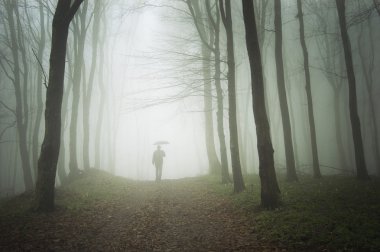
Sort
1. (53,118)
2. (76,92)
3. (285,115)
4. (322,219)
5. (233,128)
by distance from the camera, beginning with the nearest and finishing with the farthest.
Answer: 1. (322,219)
2. (53,118)
3. (233,128)
4. (285,115)
5. (76,92)

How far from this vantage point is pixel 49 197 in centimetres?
870

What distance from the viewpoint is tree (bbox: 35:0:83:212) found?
8.63 metres

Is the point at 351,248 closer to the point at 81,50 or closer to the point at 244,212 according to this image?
the point at 244,212

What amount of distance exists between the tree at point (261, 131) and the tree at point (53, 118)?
5562 millimetres

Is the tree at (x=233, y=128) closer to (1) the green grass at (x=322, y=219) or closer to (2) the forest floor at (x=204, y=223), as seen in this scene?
(2) the forest floor at (x=204, y=223)

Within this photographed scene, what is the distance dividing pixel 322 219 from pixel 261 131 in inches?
114

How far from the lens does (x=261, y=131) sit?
8.34 meters

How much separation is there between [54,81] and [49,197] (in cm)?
362

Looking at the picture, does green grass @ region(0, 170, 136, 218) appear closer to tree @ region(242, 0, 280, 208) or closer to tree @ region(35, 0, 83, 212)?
tree @ region(35, 0, 83, 212)

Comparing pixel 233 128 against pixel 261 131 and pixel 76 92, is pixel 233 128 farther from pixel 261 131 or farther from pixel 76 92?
pixel 76 92

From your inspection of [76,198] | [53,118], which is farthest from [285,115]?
[53,118]

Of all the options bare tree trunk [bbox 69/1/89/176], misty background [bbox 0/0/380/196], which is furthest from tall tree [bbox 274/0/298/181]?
bare tree trunk [bbox 69/1/89/176]

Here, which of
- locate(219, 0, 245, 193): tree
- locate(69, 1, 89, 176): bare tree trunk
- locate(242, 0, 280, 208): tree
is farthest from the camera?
locate(69, 1, 89, 176): bare tree trunk

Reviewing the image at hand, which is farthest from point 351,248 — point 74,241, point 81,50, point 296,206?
point 81,50
